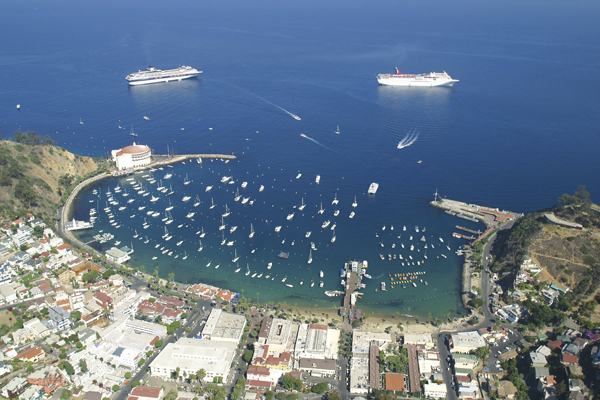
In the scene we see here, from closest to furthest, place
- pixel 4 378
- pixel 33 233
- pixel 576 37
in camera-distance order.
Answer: pixel 4 378 < pixel 33 233 < pixel 576 37

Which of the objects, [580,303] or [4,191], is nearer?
[580,303]

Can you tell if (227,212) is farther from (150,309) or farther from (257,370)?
(257,370)

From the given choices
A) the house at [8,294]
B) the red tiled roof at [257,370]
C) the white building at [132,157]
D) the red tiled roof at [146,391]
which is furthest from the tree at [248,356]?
the white building at [132,157]

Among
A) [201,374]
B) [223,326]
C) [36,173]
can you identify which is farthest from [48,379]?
[36,173]

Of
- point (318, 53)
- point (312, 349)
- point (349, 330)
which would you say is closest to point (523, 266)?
point (349, 330)

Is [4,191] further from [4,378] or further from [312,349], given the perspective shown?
[312,349]

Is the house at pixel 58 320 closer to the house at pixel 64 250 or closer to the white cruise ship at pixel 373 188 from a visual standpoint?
the house at pixel 64 250

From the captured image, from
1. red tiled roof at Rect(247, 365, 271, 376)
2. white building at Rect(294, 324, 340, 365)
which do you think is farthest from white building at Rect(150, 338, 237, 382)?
white building at Rect(294, 324, 340, 365)

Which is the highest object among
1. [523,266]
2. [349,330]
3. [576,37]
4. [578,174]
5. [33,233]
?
[576,37]
